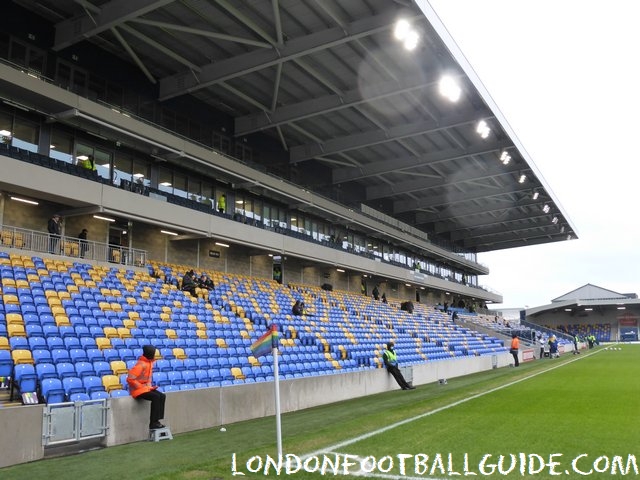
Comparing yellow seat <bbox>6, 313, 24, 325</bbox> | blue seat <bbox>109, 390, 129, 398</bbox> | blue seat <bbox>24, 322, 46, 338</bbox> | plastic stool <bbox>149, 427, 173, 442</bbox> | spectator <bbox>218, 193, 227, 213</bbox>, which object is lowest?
plastic stool <bbox>149, 427, 173, 442</bbox>

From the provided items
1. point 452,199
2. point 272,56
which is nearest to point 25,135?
point 272,56

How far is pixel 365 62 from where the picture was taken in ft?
77.7

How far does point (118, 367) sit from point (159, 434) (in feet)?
7.87

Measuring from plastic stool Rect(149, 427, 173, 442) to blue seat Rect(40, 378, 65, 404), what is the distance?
1666 millimetres

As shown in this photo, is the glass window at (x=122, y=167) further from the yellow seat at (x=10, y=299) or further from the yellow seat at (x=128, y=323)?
the yellow seat at (x=10, y=299)

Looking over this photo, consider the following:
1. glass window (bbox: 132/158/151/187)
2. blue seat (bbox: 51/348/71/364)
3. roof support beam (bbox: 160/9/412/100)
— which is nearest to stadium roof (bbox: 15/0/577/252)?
roof support beam (bbox: 160/9/412/100)

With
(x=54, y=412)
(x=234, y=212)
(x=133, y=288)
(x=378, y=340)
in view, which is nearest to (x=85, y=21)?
(x=133, y=288)

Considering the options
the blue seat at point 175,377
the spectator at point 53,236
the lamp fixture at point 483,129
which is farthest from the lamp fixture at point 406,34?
the blue seat at point 175,377

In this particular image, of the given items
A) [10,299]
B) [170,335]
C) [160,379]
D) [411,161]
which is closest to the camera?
[160,379]

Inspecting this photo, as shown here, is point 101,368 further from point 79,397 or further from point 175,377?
point 175,377

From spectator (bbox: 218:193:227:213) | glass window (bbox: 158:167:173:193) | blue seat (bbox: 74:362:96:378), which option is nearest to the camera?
blue seat (bbox: 74:362:96:378)

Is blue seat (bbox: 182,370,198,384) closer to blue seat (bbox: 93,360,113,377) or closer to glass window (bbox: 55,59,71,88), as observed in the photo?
blue seat (bbox: 93,360,113,377)

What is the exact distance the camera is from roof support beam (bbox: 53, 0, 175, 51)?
59.6 feet

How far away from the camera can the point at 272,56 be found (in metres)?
21.6
